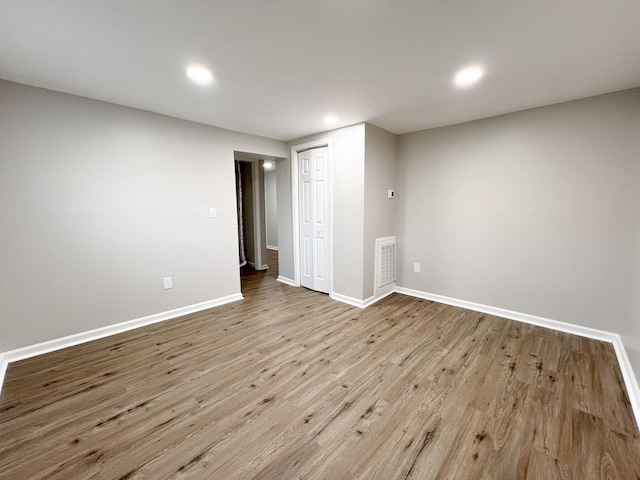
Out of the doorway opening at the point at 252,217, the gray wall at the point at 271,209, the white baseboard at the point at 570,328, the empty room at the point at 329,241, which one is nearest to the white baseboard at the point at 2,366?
the empty room at the point at 329,241

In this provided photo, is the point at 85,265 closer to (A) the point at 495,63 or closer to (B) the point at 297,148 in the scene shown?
(B) the point at 297,148

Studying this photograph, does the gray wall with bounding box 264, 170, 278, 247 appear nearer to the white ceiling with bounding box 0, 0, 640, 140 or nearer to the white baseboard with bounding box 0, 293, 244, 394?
the white baseboard with bounding box 0, 293, 244, 394

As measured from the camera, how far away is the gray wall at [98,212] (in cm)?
220

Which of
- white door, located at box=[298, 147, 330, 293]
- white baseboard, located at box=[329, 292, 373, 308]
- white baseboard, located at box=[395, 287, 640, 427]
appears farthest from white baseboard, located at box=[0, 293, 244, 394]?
white baseboard, located at box=[395, 287, 640, 427]

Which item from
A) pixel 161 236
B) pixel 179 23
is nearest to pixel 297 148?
pixel 161 236

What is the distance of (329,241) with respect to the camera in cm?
375

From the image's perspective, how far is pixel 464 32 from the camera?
155 centimetres

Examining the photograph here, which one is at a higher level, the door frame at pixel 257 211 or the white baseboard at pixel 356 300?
the door frame at pixel 257 211

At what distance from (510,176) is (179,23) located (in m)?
3.35

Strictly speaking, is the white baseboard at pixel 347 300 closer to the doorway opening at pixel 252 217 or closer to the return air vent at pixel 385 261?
the return air vent at pixel 385 261

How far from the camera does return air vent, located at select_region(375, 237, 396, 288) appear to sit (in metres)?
3.61

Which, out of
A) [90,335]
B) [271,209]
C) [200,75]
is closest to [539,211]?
[200,75]

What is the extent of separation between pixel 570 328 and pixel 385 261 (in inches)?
80.6

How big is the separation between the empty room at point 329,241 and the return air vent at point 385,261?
53 mm
